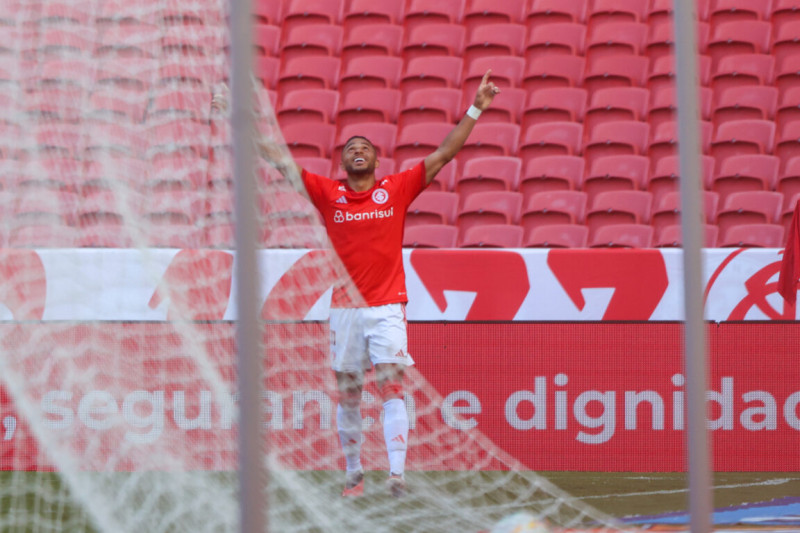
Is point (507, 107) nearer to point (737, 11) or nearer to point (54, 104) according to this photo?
point (737, 11)

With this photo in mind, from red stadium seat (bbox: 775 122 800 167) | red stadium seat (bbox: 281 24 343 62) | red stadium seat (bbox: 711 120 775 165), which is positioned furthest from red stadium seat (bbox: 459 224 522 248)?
red stadium seat (bbox: 281 24 343 62)

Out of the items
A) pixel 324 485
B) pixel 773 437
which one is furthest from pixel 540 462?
pixel 324 485

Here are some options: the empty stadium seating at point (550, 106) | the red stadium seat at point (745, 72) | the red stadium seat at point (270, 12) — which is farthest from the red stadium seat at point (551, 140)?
the red stadium seat at point (270, 12)

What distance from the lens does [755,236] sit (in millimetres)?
7109

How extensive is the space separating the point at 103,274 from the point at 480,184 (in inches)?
169

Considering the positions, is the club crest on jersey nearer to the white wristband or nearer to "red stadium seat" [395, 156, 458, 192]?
the white wristband

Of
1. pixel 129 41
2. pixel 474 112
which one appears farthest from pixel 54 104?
pixel 474 112

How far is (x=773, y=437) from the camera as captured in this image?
5164mm

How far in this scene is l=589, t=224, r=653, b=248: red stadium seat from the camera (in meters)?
7.12

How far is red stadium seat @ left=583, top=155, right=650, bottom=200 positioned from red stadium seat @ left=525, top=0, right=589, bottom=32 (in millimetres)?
1741

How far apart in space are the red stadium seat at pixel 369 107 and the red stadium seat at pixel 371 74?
149 mm

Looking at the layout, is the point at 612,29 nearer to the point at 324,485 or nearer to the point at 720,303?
the point at 720,303

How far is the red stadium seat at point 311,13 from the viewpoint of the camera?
9156 millimetres

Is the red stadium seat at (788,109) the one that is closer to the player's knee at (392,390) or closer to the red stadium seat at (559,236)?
the red stadium seat at (559,236)
